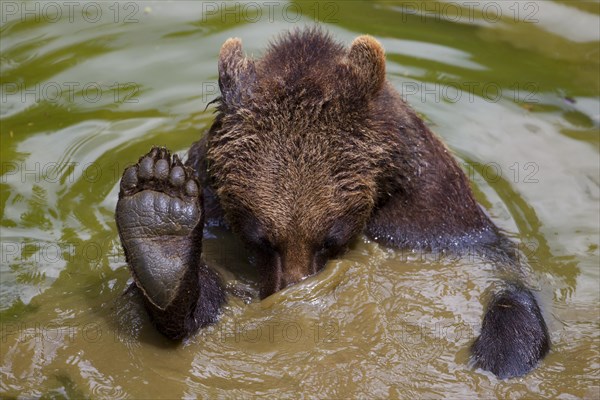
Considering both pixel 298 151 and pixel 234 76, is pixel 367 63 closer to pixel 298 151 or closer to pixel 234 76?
pixel 298 151

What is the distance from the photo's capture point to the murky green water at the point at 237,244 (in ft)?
20.2

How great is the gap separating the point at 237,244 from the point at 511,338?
2275mm

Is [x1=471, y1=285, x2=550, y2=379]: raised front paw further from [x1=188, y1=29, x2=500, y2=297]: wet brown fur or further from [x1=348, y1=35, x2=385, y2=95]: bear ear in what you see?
[x1=348, y1=35, x2=385, y2=95]: bear ear

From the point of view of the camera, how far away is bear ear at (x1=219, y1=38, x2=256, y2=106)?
22.0 ft

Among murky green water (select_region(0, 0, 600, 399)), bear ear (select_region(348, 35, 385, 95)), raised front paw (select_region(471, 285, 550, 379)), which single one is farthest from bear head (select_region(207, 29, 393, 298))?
raised front paw (select_region(471, 285, 550, 379))

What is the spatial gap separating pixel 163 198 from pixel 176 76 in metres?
4.37

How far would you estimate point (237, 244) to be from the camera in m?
7.52

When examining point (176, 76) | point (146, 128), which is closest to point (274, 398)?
point (146, 128)

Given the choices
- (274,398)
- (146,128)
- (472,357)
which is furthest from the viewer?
(146,128)

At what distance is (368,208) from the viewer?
275 inches

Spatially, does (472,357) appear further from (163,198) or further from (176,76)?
(176,76)

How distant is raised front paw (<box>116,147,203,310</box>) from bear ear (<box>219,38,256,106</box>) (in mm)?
814

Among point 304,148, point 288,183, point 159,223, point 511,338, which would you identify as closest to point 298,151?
point 304,148

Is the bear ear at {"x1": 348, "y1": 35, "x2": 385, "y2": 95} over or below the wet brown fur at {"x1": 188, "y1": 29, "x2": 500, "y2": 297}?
over
